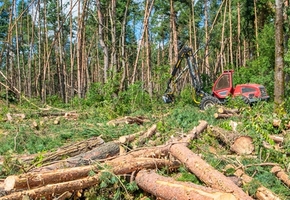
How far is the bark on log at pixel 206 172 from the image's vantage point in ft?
12.8

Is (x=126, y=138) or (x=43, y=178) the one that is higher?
(x=126, y=138)

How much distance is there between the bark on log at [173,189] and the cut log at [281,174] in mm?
1556

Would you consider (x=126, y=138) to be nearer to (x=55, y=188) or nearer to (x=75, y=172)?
(x=75, y=172)

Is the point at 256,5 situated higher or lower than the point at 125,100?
higher

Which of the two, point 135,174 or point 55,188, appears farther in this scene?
point 135,174

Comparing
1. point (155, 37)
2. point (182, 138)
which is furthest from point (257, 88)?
point (155, 37)

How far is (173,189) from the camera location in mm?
4031

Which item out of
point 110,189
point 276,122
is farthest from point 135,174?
point 276,122

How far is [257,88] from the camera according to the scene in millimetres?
13633

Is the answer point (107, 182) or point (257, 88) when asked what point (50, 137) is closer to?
point (107, 182)

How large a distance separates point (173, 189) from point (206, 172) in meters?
0.62

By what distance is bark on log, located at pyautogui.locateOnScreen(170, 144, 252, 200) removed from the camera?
12.8 ft

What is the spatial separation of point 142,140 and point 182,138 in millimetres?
772

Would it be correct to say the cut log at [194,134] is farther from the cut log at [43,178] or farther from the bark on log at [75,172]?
the cut log at [43,178]
